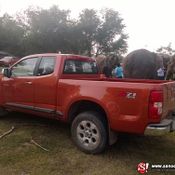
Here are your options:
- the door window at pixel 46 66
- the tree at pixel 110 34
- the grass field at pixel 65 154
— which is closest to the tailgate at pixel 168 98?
the grass field at pixel 65 154

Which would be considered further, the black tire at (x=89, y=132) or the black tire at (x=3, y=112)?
the black tire at (x=3, y=112)

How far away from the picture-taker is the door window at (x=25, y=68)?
646cm

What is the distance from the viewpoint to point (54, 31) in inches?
1645

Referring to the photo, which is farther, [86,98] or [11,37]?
[11,37]

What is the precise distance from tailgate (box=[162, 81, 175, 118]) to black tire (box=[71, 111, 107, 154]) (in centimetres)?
113

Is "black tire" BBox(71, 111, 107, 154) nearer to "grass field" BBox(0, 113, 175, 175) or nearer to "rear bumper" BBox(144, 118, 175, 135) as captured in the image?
"grass field" BBox(0, 113, 175, 175)

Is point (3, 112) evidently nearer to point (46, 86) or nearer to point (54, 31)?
point (46, 86)

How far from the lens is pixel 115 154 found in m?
5.34

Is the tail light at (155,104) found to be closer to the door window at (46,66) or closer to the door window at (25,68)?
the door window at (46,66)

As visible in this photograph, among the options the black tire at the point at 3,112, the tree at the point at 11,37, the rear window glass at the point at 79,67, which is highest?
the tree at the point at 11,37

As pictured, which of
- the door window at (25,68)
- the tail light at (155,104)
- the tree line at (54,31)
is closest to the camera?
the tail light at (155,104)

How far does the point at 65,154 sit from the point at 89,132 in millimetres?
592

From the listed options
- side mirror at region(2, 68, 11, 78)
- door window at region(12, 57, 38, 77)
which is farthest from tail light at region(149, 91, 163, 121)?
side mirror at region(2, 68, 11, 78)

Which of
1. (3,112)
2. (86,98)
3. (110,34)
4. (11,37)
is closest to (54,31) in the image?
(11,37)
